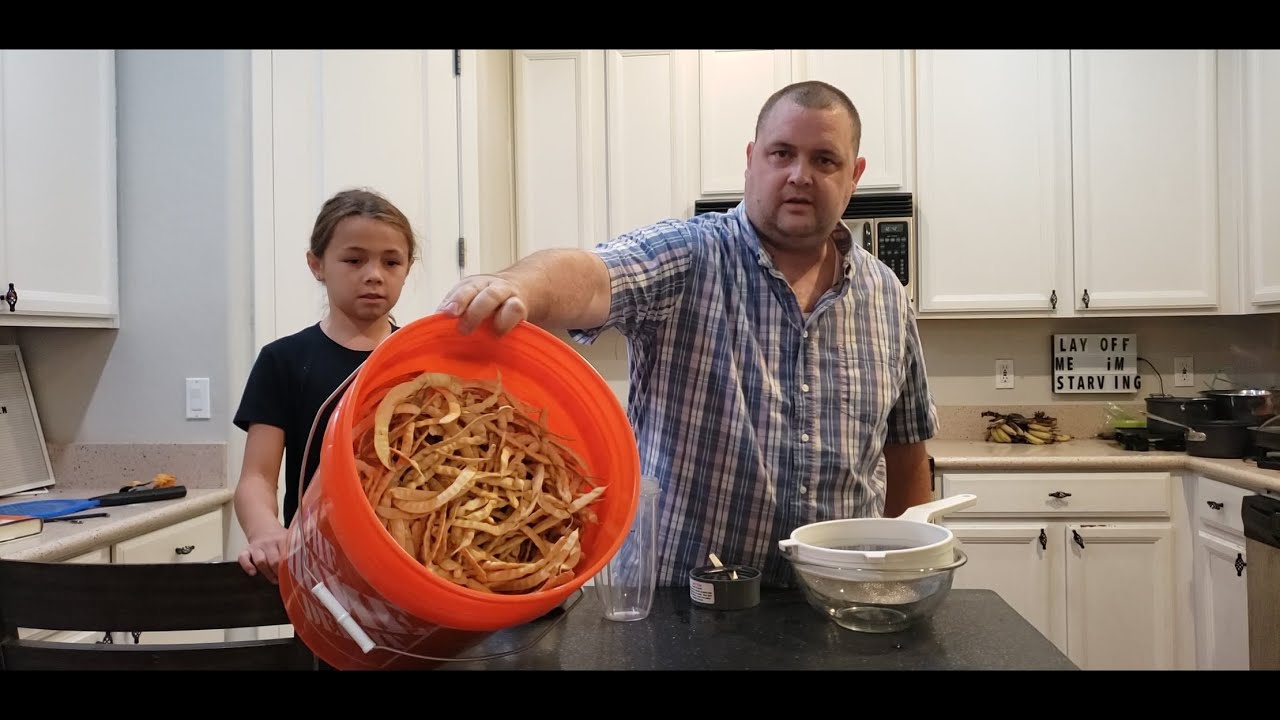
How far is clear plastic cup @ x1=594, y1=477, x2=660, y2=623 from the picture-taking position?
986mm

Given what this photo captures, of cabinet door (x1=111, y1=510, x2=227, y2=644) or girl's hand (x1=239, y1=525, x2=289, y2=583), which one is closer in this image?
girl's hand (x1=239, y1=525, x2=289, y2=583)

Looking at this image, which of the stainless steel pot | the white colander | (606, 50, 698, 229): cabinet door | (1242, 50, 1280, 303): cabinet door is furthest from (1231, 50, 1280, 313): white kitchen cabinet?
the white colander

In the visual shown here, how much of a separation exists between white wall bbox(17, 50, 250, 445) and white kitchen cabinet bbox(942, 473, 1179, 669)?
2147mm

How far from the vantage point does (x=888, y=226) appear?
2.88 meters

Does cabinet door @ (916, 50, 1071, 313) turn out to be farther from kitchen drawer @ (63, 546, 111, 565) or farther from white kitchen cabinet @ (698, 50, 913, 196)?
kitchen drawer @ (63, 546, 111, 565)

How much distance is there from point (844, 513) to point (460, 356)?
0.74 metres

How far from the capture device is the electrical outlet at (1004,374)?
320 centimetres

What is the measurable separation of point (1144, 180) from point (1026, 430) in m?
0.91

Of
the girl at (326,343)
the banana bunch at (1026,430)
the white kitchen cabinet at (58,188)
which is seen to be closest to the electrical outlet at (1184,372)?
the banana bunch at (1026,430)

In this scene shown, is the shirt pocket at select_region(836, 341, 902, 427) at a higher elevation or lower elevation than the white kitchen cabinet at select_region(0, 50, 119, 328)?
lower

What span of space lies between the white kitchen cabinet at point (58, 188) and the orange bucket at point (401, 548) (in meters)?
1.66

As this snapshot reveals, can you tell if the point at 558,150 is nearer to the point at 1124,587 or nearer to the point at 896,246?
the point at 896,246
